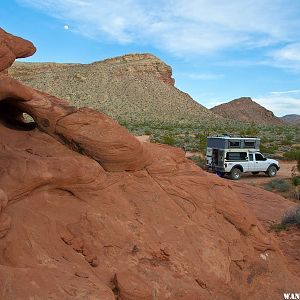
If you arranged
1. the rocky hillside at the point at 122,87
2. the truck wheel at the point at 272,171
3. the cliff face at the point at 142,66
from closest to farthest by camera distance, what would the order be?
1. the truck wheel at the point at 272,171
2. the rocky hillside at the point at 122,87
3. the cliff face at the point at 142,66

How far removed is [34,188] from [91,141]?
1315 millimetres

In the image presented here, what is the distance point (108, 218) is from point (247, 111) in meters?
138

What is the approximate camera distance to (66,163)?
6.54 m

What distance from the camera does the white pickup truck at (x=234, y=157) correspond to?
79.9ft

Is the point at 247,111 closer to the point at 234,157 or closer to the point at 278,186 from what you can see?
the point at 234,157

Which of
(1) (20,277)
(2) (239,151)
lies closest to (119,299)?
(1) (20,277)

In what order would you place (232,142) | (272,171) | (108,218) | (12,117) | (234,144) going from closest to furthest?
1. (108,218)
2. (12,117)
3. (232,142)
4. (234,144)
5. (272,171)

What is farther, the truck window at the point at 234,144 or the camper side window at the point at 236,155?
the camper side window at the point at 236,155

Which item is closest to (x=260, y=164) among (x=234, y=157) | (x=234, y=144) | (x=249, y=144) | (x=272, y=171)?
(x=272, y=171)

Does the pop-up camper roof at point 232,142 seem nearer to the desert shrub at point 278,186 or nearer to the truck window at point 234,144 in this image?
the truck window at point 234,144

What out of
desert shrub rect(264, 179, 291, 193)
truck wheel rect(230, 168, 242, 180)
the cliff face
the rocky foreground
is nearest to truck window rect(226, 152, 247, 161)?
truck wheel rect(230, 168, 242, 180)

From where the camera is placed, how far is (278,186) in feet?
74.3

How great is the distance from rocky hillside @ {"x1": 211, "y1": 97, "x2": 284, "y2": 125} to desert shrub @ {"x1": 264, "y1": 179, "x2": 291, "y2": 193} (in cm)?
10568

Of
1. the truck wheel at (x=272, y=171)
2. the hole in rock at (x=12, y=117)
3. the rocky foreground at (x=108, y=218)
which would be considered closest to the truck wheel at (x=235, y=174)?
the truck wheel at (x=272, y=171)
